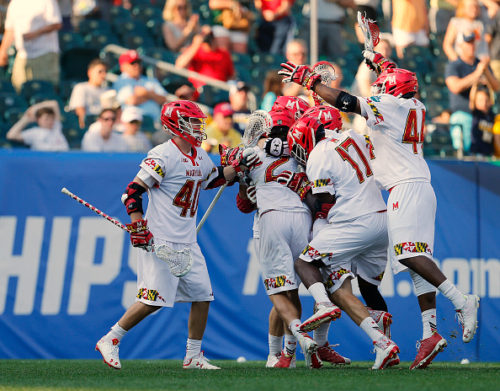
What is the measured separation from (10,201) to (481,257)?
4.52m

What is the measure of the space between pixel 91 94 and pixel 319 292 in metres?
5.41

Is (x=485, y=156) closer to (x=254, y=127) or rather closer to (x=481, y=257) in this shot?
(x=481, y=257)

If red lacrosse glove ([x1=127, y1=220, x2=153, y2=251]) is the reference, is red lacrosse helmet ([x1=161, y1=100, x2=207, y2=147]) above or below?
above

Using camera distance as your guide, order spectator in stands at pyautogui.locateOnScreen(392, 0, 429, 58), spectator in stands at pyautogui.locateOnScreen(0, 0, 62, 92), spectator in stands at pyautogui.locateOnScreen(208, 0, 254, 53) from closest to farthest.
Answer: spectator in stands at pyautogui.locateOnScreen(0, 0, 62, 92), spectator in stands at pyautogui.locateOnScreen(392, 0, 429, 58), spectator in stands at pyautogui.locateOnScreen(208, 0, 254, 53)

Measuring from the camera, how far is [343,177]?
6742mm

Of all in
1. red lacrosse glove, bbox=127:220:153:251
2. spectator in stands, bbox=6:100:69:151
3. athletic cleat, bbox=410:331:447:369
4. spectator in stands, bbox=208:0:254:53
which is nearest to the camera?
athletic cleat, bbox=410:331:447:369

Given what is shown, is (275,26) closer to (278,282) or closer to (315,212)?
(315,212)

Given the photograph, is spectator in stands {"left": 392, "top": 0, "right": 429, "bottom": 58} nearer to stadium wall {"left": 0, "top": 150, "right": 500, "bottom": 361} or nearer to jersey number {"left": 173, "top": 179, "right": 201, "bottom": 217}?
stadium wall {"left": 0, "top": 150, "right": 500, "bottom": 361}

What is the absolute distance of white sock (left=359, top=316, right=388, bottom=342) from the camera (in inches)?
252

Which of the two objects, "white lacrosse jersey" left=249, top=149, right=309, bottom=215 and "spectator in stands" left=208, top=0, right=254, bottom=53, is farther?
"spectator in stands" left=208, top=0, right=254, bottom=53

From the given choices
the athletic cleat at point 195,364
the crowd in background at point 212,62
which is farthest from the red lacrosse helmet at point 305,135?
the crowd in background at point 212,62

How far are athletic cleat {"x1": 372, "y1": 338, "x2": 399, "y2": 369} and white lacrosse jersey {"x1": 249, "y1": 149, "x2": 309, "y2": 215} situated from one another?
1.26m

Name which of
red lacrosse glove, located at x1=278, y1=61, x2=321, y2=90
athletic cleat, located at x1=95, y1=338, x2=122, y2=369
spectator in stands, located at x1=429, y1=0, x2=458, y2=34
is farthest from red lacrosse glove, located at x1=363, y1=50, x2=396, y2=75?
spectator in stands, located at x1=429, y1=0, x2=458, y2=34

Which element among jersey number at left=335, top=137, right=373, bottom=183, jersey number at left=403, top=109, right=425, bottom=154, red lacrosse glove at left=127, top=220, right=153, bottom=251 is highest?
jersey number at left=403, top=109, right=425, bottom=154
